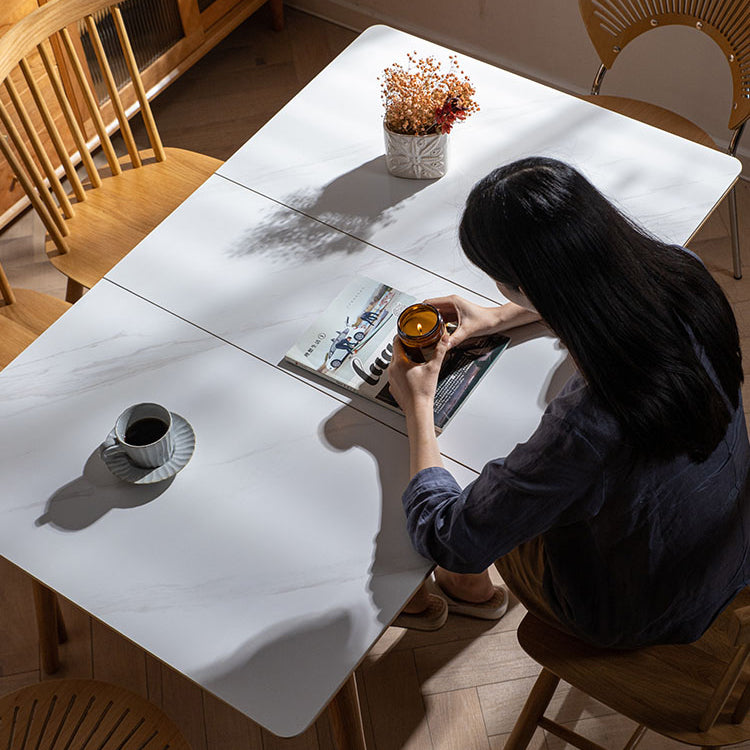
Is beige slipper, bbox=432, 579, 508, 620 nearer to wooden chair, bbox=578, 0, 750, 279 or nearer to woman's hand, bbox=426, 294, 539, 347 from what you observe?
woman's hand, bbox=426, 294, 539, 347

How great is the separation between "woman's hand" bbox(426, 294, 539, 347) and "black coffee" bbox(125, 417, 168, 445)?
1.57 feet

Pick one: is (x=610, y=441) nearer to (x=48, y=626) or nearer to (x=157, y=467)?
(x=157, y=467)

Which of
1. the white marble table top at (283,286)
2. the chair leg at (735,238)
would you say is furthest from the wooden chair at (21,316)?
the chair leg at (735,238)

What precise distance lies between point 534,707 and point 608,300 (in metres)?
0.83

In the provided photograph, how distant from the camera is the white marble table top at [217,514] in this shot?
125 centimetres

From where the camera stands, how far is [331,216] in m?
1.77

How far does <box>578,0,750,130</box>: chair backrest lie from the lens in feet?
7.26

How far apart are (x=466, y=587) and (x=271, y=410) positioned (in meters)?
0.73

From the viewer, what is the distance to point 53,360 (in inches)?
62.3

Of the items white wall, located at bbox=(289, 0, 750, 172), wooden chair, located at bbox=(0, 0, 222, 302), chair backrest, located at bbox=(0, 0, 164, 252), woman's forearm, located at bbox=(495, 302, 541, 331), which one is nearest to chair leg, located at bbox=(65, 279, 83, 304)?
wooden chair, located at bbox=(0, 0, 222, 302)

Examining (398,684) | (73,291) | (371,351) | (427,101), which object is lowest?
(398,684)

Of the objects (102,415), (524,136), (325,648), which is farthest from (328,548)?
(524,136)

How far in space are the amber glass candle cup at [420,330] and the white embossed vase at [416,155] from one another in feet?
1.22

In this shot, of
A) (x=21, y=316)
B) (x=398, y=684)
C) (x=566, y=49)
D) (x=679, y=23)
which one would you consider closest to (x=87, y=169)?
(x=21, y=316)
